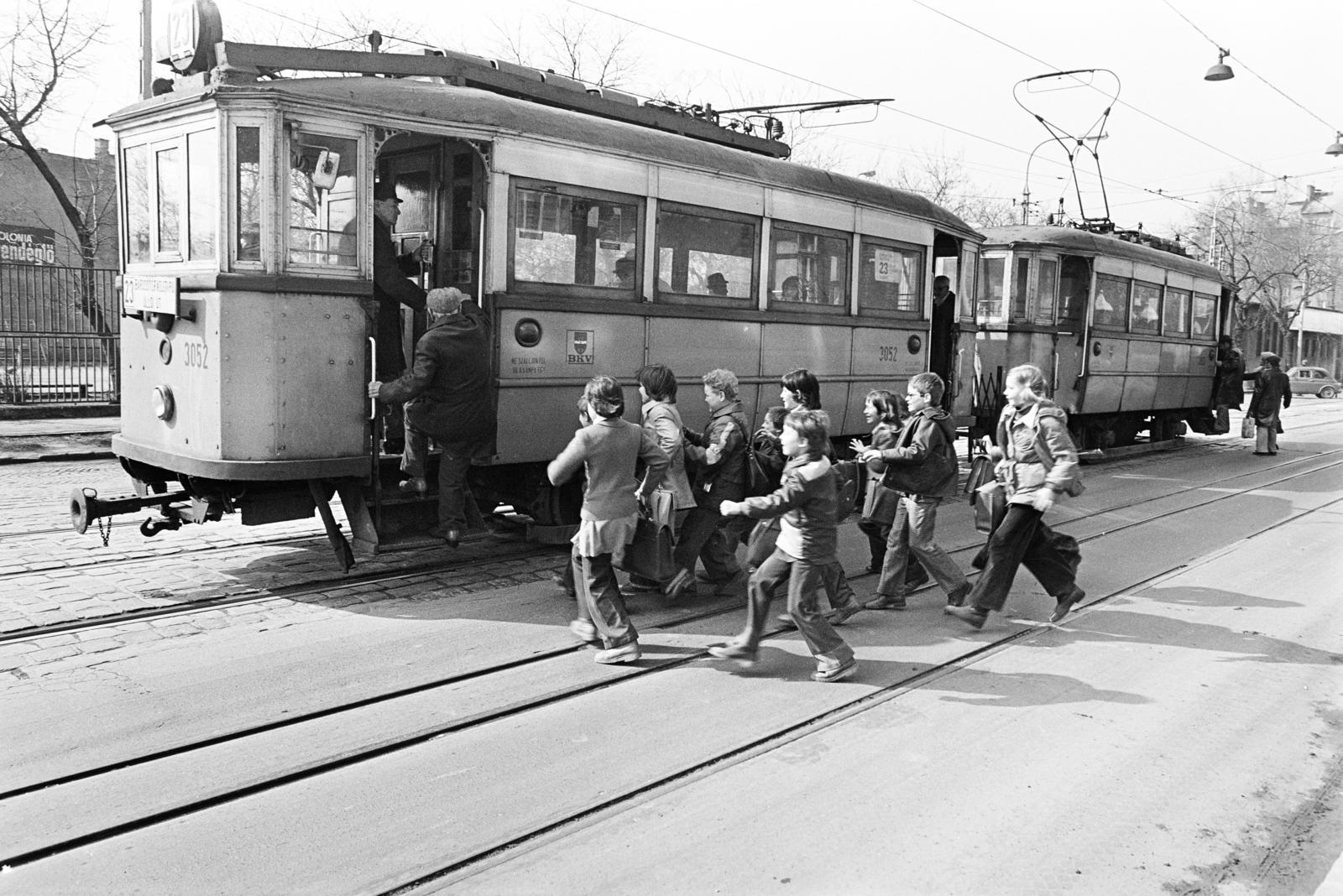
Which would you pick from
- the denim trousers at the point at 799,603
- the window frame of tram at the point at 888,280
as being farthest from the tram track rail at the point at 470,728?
the window frame of tram at the point at 888,280

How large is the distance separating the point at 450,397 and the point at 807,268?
442 cm

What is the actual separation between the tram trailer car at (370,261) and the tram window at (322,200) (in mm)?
13

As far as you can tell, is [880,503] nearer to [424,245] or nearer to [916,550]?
[916,550]

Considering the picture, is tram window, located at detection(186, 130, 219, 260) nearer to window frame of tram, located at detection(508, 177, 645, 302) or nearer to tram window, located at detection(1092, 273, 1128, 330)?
window frame of tram, located at detection(508, 177, 645, 302)

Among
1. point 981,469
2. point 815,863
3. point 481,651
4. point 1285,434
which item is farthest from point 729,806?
point 1285,434

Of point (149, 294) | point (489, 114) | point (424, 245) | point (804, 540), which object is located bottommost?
point (804, 540)

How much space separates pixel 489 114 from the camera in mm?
7246

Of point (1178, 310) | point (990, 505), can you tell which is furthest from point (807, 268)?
point (1178, 310)

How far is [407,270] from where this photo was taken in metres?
8.04

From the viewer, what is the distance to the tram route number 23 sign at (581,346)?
7.84 meters

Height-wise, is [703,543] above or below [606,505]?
below

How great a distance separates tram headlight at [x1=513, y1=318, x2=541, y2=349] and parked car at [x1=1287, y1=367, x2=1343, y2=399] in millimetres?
47689

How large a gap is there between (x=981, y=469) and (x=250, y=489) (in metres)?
4.75

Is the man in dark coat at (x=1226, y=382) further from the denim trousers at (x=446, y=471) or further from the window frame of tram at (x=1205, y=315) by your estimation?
the denim trousers at (x=446, y=471)
